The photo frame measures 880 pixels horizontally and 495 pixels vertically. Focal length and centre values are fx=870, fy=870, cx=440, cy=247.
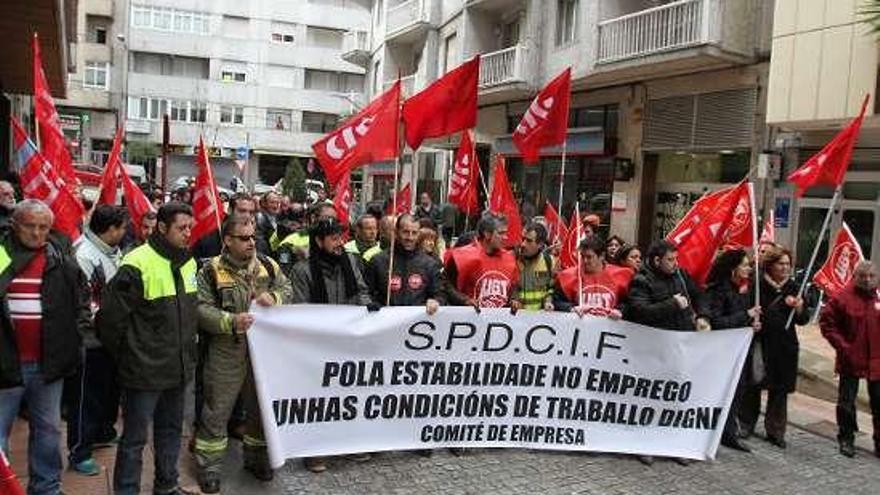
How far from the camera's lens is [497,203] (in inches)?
438

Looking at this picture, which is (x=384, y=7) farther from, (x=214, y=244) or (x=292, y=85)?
(x=214, y=244)

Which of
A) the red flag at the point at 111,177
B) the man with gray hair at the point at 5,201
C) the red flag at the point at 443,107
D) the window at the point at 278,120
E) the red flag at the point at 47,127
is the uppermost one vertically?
the window at the point at 278,120

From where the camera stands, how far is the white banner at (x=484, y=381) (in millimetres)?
5645

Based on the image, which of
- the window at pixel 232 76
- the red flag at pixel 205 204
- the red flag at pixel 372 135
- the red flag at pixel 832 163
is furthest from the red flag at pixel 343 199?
the window at pixel 232 76

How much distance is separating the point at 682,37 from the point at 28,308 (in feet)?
45.8

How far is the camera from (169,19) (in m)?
52.7

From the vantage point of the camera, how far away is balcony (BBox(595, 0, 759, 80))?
49.9 feet

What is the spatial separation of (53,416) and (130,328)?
0.61 m

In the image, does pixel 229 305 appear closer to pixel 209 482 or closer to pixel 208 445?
pixel 208 445

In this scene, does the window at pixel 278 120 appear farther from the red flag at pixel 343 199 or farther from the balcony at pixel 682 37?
the red flag at pixel 343 199

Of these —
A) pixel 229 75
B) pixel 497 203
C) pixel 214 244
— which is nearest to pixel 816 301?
pixel 497 203

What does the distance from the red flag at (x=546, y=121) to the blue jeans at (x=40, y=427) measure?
521 centimetres

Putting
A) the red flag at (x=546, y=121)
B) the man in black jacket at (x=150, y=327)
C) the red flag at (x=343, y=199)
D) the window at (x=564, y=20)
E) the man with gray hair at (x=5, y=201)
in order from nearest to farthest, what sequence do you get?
1. the man in black jacket at (x=150, y=327)
2. the man with gray hair at (x=5, y=201)
3. the red flag at (x=546, y=121)
4. the red flag at (x=343, y=199)
5. the window at (x=564, y=20)

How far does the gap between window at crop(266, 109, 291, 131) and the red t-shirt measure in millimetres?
50958
